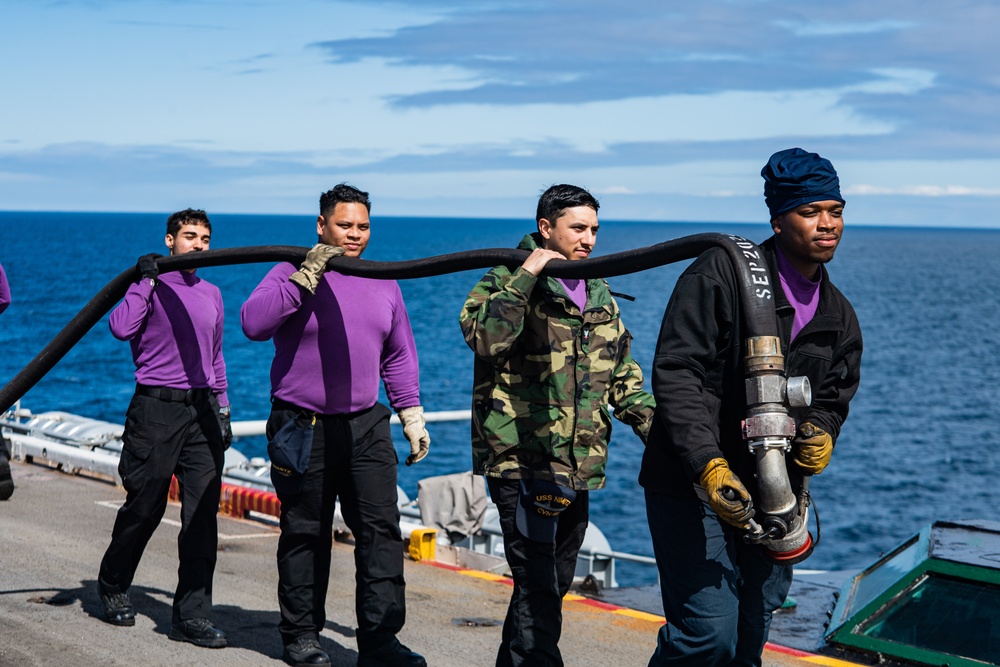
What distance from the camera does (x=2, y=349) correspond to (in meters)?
53.9

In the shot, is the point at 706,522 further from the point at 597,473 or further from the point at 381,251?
the point at 381,251

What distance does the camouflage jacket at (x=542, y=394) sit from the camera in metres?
Answer: 5.11

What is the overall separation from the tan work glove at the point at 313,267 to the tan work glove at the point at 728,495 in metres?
2.35

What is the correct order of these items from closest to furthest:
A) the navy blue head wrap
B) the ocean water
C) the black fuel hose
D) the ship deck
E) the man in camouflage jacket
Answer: the black fuel hose < the navy blue head wrap < the man in camouflage jacket < the ship deck < the ocean water

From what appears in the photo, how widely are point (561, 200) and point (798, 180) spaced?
143cm

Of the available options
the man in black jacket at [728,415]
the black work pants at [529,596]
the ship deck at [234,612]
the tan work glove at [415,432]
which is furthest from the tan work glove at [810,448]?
the ship deck at [234,612]

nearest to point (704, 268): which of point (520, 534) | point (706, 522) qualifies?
point (706, 522)

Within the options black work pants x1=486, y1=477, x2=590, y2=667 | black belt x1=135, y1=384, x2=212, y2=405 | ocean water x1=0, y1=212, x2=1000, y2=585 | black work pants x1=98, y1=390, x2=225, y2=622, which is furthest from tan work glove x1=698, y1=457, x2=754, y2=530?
ocean water x1=0, y1=212, x2=1000, y2=585

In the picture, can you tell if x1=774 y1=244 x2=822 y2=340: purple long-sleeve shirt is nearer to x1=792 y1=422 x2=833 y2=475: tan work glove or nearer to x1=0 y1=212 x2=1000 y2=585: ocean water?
x1=792 y1=422 x2=833 y2=475: tan work glove

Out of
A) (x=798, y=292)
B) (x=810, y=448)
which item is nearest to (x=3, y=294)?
(x=798, y=292)

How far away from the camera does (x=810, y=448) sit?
13.7ft

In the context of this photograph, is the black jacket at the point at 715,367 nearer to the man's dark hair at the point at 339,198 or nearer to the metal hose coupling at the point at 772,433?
the metal hose coupling at the point at 772,433

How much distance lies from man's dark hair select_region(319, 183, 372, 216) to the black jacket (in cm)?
223

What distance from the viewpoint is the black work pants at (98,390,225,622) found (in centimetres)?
654
